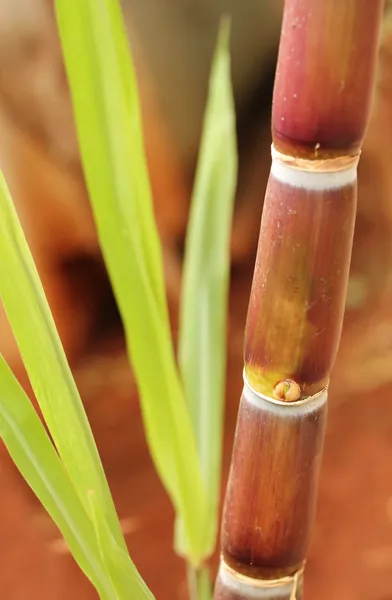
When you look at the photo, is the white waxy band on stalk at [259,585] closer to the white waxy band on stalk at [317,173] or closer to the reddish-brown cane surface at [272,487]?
the reddish-brown cane surface at [272,487]

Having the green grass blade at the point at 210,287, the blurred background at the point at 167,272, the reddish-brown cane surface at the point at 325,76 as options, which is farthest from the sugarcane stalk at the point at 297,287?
the blurred background at the point at 167,272

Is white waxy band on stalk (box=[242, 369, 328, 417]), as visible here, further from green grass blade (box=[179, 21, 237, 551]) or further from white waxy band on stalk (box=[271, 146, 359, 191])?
green grass blade (box=[179, 21, 237, 551])

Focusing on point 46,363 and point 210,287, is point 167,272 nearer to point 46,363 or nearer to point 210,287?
point 210,287

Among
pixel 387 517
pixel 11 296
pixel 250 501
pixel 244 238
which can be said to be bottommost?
pixel 387 517

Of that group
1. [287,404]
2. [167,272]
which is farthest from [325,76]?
[167,272]

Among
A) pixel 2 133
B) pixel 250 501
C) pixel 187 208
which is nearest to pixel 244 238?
pixel 187 208

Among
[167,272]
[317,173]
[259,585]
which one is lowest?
[167,272]

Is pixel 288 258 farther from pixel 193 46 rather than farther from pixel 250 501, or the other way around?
pixel 193 46

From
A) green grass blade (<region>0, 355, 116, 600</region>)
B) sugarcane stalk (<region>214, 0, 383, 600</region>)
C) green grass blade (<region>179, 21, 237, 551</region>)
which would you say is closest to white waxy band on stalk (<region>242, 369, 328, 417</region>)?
sugarcane stalk (<region>214, 0, 383, 600</region>)
